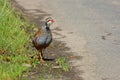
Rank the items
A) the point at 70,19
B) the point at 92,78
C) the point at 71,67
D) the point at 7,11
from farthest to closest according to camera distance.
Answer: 1. the point at 70,19
2. the point at 7,11
3. the point at 71,67
4. the point at 92,78

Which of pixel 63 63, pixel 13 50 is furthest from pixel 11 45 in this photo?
pixel 63 63

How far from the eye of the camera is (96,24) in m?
10.2

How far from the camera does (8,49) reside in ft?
25.1

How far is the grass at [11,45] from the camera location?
6499 mm

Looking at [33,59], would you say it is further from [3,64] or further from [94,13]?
[94,13]

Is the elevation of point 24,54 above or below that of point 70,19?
above

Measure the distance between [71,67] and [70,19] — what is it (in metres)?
3.75

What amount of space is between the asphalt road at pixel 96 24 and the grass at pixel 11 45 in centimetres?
103

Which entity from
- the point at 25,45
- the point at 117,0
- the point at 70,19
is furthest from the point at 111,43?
the point at 117,0

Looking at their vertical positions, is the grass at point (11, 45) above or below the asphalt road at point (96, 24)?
above

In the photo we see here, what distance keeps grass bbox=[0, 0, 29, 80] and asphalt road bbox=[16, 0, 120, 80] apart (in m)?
1.03

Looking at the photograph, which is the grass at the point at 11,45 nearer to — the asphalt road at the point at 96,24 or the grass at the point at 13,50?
the grass at the point at 13,50

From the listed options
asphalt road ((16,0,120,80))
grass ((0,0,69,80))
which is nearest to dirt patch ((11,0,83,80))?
grass ((0,0,69,80))

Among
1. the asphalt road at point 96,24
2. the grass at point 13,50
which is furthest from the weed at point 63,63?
the asphalt road at point 96,24
